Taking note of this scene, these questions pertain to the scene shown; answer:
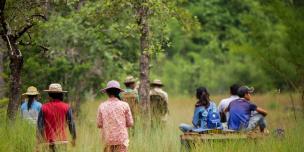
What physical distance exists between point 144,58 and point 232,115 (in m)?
3.85

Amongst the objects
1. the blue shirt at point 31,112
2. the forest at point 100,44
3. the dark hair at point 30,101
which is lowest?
the blue shirt at point 31,112

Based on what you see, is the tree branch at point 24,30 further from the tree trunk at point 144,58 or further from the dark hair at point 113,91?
the dark hair at point 113,91

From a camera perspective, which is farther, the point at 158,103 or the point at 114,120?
the point at 158,103

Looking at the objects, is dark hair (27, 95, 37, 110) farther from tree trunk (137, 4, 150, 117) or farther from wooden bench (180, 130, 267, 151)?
wooden bench (180, 130, 267, 151)

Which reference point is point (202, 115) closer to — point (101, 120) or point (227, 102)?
point (227, 102)

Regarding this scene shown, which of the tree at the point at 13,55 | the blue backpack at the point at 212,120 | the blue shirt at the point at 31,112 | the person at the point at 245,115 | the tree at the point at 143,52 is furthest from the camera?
the tree at the point at 143,52

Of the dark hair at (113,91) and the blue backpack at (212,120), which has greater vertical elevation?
the dark hair at (113,91)

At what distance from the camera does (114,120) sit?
37.8 feet

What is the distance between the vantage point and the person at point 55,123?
11.9 m

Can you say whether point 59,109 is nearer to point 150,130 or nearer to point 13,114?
point 13,114

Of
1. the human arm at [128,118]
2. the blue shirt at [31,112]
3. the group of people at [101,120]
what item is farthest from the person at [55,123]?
the blue shirt at [31,112]

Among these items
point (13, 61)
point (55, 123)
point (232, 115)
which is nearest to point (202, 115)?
point (232, 115)

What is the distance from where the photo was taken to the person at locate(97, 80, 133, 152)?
11.5 m

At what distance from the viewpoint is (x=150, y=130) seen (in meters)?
15.6
